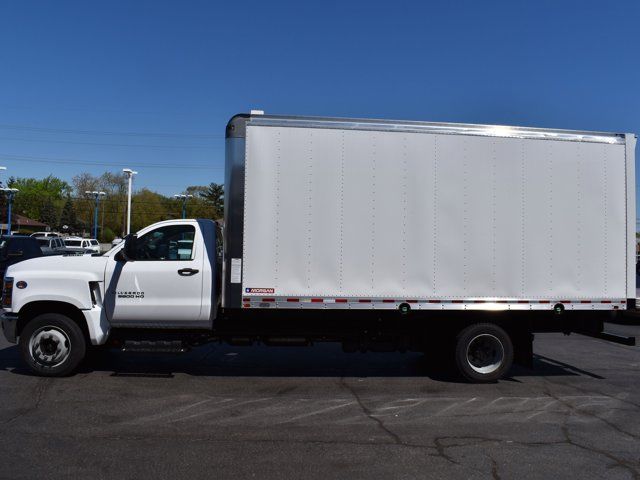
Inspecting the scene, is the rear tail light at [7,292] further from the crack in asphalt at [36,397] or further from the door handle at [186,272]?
the door handle at [186,272]

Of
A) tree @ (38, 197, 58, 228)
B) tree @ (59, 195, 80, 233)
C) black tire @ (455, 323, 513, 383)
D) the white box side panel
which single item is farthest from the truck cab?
tree @ (38, 197, 58, 228)

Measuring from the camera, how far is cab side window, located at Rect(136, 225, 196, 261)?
760 cm

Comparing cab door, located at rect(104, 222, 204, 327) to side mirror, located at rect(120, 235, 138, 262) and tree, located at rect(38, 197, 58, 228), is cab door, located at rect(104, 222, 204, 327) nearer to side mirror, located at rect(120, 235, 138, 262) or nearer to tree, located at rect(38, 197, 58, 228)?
side mirror, located at rect(120, 235, 138, 262)

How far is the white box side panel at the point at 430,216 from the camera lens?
7.21 metres

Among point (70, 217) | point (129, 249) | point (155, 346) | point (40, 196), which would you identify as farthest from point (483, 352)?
point (40, 196)

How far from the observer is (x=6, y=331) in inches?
293

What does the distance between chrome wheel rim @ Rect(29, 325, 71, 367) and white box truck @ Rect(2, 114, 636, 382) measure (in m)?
0.02

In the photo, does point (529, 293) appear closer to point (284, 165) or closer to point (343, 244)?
point (343, 244)

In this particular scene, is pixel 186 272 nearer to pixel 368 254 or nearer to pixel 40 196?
pixel 368 254

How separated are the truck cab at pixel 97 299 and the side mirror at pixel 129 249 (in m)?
0.01

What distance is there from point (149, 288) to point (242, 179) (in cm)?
193

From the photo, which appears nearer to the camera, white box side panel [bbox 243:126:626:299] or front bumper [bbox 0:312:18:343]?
white box side panel [bbox 243:126:626:299]

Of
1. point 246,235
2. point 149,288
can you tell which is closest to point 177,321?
point 149,288

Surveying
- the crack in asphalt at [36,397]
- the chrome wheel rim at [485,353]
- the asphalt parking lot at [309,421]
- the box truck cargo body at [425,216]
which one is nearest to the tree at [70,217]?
the asphalt parking lot at [309,421]
